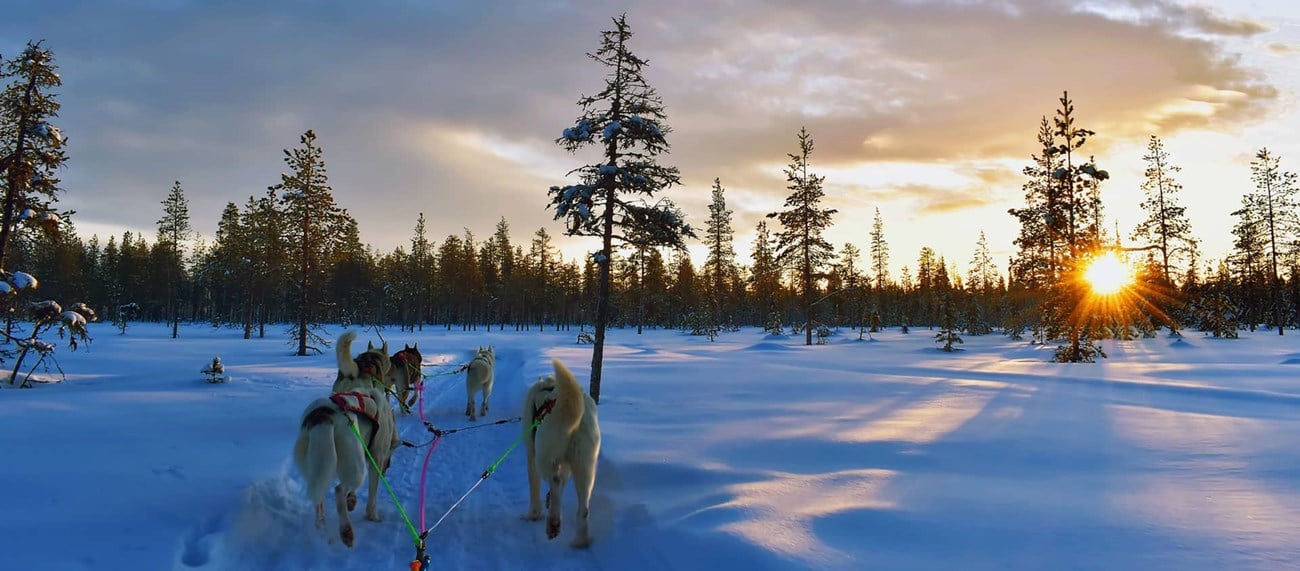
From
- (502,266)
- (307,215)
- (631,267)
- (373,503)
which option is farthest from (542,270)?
(373,503)

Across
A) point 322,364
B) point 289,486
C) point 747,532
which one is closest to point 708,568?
point 747,532

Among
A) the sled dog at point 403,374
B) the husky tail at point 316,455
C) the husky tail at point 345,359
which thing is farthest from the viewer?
the sled dog at point 403,374

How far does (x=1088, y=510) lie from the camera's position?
4.59 m

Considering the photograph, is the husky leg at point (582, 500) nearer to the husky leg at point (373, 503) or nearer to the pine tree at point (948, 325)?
the husky leg at point (373, 503)

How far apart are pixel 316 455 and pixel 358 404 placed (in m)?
0.73

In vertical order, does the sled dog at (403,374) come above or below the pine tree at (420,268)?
below

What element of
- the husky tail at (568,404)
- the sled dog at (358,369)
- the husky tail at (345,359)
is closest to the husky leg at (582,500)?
the husky tail at (568,404)

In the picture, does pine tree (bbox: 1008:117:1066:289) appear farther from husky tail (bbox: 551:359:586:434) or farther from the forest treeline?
husky tail (bbox: 551:359:586:434)

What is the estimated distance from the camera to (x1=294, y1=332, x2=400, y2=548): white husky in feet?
15.5

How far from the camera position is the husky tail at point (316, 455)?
15.4 ft

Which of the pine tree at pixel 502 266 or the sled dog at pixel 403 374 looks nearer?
the sled dog at pixel 403 374

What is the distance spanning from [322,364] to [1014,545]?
70.8ft

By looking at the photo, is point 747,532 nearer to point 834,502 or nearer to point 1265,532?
point 834,502

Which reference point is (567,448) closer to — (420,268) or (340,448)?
(340,448)
